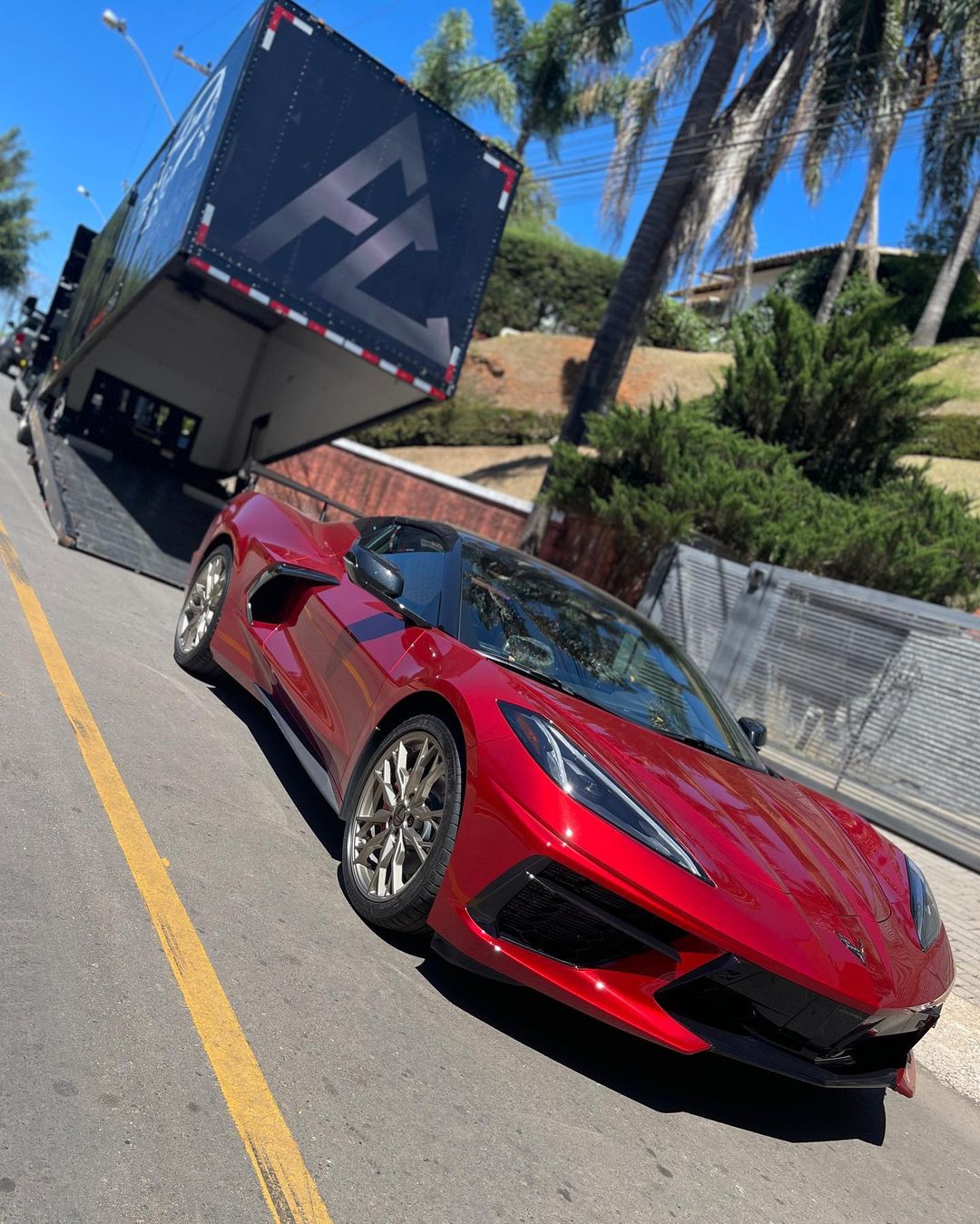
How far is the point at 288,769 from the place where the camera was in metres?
5.14

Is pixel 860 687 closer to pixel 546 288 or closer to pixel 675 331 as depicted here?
pixel 675 331

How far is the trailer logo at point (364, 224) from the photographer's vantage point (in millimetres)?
8531

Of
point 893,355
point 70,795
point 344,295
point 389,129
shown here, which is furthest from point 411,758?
point 893,355

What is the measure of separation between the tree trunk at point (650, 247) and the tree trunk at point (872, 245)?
16055mm

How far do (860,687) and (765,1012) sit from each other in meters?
6.65

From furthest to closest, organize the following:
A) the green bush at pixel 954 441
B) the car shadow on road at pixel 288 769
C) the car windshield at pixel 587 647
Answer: the green bush at pixel 954 441, the car shadow on road at pixel 288 769, the car windshield at pixel 587 647

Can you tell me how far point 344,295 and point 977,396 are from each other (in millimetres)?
24577

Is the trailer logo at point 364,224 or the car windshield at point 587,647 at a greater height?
the trailer logo at point 364,224

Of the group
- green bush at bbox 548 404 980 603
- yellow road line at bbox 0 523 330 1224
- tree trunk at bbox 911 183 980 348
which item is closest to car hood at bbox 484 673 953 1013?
yellow road line at bbox 0 523 330 1224

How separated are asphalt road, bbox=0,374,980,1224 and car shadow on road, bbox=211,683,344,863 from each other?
0.17 feet

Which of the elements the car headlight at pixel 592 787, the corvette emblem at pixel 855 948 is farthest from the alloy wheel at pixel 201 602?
the corvette emblem at pixel 855 948

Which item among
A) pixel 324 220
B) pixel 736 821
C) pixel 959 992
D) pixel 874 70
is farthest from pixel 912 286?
pixel 736 821

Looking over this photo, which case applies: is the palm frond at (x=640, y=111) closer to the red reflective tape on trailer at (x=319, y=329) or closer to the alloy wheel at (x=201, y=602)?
the red reflective tape on trailer at (x=319, y=329)

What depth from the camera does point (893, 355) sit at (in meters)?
14.5
